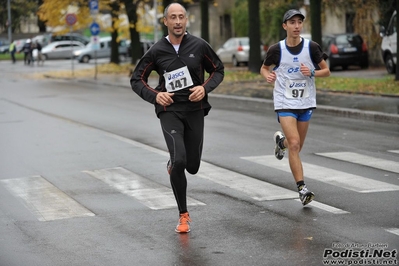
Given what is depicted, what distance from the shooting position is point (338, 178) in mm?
10773

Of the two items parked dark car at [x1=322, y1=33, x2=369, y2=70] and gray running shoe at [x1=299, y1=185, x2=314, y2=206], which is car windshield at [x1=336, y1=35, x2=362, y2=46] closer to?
parked dark car at [x1=322, y1=33, x2=369, y2=70]

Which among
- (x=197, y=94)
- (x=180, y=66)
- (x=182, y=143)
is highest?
(x=180, y=66)

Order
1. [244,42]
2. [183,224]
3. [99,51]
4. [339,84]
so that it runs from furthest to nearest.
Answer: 1. [99,51]
2. [244,42]
3. [339,84]
4. [183,224]

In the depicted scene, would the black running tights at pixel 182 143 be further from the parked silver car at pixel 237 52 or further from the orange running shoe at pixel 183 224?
the parked silver car at pixel 237 52

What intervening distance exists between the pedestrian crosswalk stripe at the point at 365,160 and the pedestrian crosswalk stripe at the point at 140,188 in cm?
288

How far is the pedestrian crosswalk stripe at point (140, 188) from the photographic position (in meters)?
9.49

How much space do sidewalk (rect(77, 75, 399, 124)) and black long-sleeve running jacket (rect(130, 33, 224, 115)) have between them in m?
10.0

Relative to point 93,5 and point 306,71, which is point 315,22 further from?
point 306,71

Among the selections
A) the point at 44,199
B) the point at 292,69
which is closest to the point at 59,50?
the point at 44,199

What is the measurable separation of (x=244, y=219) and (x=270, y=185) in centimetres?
197

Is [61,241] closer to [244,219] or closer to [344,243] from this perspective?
[244,219]

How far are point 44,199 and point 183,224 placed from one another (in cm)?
250

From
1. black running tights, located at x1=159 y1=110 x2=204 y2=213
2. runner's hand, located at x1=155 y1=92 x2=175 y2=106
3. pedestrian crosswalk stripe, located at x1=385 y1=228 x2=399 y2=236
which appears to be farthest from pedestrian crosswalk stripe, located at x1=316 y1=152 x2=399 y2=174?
runner's hand, located at x1=155 y1=92 x2=175 y2=106

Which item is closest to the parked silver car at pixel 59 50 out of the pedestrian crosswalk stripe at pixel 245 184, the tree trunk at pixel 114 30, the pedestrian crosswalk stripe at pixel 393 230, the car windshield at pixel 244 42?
the tree trunk at pixel 114 30
